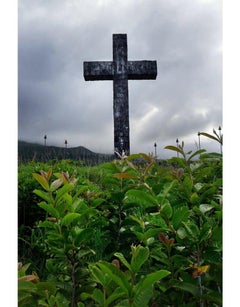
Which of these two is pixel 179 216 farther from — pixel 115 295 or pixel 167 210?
pixel 115 295

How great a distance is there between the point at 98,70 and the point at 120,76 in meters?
0.34

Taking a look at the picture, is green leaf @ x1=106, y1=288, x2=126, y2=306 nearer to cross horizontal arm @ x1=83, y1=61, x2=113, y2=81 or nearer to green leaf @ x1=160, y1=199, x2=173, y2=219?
green leaf @ x1=160, y1=199, x2=173, y2=219

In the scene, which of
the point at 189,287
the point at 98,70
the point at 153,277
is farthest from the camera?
the point at 98,70

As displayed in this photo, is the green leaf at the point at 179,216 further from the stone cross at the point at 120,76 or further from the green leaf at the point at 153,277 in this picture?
the stone cross at the point at 120,76

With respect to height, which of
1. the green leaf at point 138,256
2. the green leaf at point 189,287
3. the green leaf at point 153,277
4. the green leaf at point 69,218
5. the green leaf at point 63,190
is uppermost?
the green leaf at point 63,190

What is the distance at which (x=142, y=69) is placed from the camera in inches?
257

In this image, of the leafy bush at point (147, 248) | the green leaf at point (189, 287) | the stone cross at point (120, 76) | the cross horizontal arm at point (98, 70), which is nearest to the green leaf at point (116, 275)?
the leafy bush at point (147, 248)

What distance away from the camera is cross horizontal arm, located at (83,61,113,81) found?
643cm

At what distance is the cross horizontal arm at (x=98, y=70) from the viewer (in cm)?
643

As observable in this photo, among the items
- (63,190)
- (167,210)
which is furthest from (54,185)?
(167,210)

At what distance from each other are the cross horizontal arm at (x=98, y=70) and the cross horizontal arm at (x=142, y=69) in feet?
0.98

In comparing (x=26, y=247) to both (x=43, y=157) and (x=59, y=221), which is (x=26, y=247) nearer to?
(x=59, y=221)

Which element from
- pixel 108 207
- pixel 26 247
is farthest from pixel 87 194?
Result: pixel 26 247

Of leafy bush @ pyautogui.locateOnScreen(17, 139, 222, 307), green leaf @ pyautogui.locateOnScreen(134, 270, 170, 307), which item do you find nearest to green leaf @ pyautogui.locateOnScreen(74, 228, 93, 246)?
leafy bush @ pyautogui.locateOnScreen(17, 139, 222, 307)
